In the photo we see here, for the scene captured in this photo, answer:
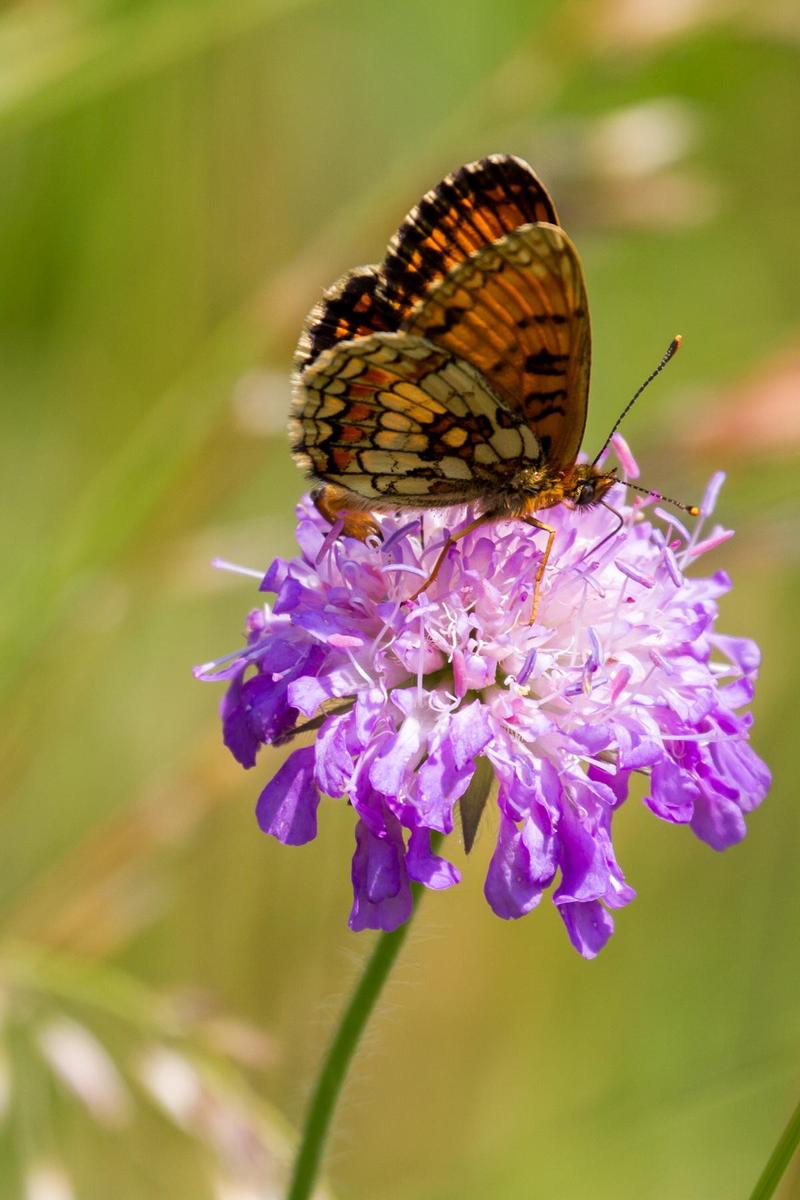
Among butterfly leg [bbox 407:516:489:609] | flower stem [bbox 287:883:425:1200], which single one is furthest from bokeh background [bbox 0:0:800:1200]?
butterfly leg [bbox 407:516:489:609]

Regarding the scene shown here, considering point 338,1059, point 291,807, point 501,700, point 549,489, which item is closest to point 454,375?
point 549,489

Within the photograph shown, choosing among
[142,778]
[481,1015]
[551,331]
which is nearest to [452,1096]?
Result: [481,1015]

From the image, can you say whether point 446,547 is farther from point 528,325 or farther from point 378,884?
point 378,884

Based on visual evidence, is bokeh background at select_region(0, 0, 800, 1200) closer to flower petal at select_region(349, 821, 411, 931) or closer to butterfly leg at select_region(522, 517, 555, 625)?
flower petal at select_region(349, 821, 411, 931)

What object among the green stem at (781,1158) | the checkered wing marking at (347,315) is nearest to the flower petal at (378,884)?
the green stem at (781,1158)

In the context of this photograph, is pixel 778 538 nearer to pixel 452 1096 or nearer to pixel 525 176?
pixel 525 176

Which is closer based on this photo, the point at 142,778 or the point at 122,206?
the point at 142,778
